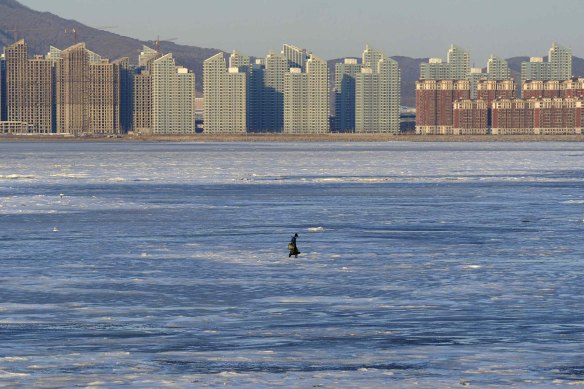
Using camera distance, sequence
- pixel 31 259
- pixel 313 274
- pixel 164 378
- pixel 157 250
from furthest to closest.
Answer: pixel 157 250 < pixel 31 259 < pixel 313 274 < pixel 164 378

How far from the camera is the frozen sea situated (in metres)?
19.5

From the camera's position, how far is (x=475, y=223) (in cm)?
4638

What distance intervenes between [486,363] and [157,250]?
18.2 meters

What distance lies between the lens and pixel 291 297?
26.9 meters

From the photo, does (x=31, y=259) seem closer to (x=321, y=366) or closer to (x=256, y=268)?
(x=256, y=268)

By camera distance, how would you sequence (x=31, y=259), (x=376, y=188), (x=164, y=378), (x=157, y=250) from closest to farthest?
(x=164, y=378) < (x=31, y=259) < (x=157, y=250) < (x=376, y=188)

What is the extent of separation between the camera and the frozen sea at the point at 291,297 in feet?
63.9

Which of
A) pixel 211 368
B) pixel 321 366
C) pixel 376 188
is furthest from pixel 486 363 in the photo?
pixel 376 188

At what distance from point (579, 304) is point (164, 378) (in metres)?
9.99

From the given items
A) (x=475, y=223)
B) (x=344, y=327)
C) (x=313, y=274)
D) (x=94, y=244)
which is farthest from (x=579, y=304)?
(x=475, y=223)

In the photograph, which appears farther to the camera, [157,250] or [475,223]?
[475,223]

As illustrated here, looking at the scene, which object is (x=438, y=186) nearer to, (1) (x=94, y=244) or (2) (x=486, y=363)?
(1) (x=94, y=244)

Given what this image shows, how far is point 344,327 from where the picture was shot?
23078mm

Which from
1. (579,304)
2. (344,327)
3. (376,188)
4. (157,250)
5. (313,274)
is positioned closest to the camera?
(344,327)
